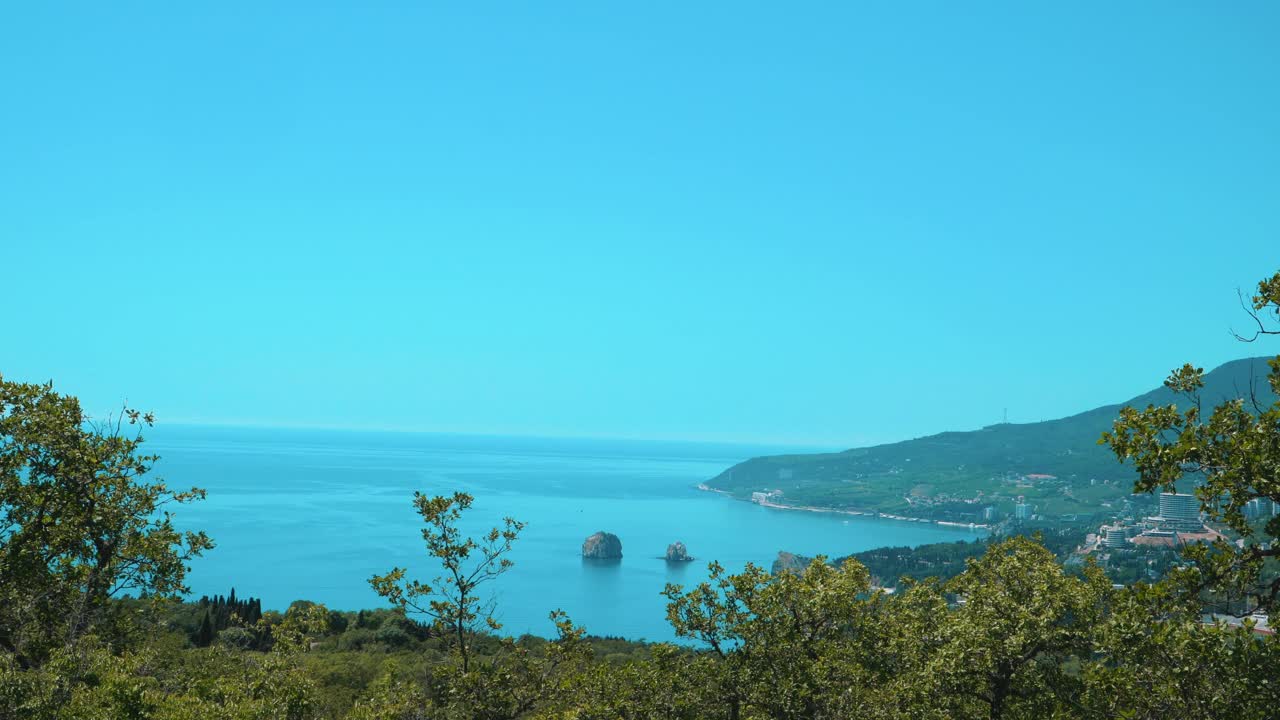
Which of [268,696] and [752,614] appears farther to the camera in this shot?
[752,614]

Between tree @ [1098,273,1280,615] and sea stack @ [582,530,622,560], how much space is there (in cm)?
16359

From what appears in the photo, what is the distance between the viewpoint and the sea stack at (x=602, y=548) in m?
168

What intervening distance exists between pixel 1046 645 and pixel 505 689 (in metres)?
9.81

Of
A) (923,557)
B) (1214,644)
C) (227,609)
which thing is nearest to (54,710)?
(1214,644)

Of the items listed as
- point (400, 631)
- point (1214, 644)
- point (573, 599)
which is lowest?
point (573, 599)

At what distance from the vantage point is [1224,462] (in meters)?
8.87

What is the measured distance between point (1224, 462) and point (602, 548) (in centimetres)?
16515

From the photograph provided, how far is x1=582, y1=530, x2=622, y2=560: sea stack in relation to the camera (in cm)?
16850

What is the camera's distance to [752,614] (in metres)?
16.6

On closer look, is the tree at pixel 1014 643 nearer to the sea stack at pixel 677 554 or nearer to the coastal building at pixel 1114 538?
the sea stack at pixel 677 554

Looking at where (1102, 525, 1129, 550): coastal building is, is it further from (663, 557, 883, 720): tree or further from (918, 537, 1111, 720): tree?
(663, 557, 883, 720): tree

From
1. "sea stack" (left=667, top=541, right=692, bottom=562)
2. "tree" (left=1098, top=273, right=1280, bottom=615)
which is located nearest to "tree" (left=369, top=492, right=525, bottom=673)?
"tree" (left=1098, top=273, right=1280, bottom=615)

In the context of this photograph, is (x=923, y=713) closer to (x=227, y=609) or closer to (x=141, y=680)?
(x=141, y=680)

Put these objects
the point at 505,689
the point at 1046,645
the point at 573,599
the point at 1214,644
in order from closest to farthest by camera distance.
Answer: the point at 1214,644
the point at 505,689
the point at 1046,645
the point at 573,599
